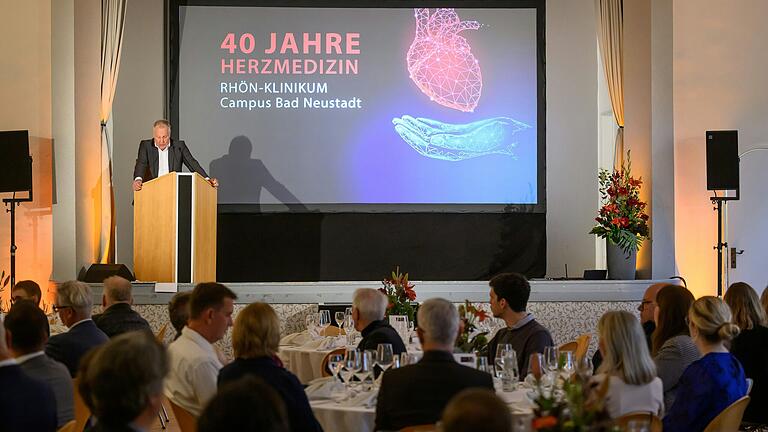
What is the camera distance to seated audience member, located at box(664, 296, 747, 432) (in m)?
4.91

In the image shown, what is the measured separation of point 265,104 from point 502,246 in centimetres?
340

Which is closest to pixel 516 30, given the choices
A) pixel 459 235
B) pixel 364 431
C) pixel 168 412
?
pixel 459 235

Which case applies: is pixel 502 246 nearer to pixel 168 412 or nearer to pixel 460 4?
pixel 460 4

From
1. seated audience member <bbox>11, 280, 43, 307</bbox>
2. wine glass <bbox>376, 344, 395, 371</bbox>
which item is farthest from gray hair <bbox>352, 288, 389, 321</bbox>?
seated audience member <bbox>11, 280, 43, 307</bbox>

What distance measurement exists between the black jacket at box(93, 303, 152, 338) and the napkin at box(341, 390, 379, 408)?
1872mm

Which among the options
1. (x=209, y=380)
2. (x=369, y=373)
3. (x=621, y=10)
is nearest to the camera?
(x=209, y=380)

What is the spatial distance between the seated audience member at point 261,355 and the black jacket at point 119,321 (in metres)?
2.29

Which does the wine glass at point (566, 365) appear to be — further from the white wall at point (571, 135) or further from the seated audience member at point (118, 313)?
the white wall at point (571, 135)

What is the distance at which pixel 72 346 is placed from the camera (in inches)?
217

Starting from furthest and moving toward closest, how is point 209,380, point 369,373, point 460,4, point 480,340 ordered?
point 460,4
point 480,340
point 369,373
point 209,380

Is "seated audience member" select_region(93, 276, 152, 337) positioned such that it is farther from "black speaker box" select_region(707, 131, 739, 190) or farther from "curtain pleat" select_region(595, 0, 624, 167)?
"curtain pleat" select_region(595, 0, 624, 167)

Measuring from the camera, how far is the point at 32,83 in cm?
1073

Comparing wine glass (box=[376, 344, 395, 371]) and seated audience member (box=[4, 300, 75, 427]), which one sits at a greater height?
seated audience member (box=[4, 300, 75, 427])

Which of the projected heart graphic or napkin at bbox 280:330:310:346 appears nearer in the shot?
napkin at bbox 280:330:310:346
